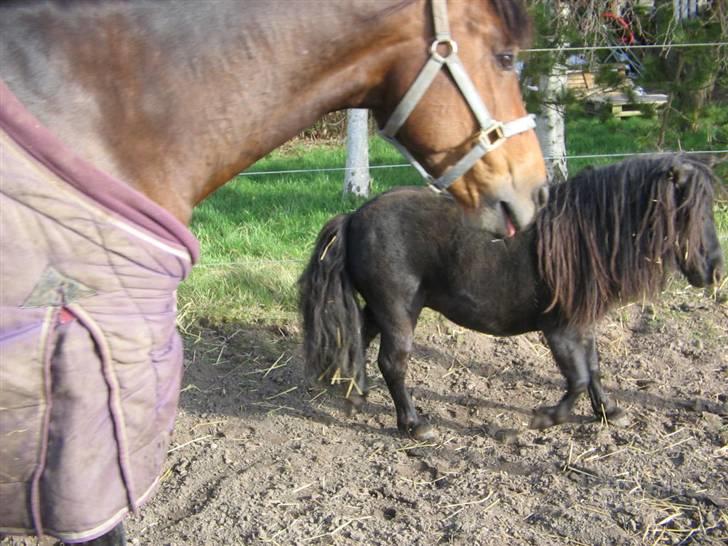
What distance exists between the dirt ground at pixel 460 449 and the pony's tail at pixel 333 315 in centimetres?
29

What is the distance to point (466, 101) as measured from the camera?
1.49m

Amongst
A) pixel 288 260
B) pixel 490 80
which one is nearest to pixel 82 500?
pixel 490 80

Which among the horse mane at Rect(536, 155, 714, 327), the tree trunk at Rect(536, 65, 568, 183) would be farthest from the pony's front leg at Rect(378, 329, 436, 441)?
the tree trunk at Rect(536, 65, 568, 183)

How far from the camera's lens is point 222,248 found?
212 inches

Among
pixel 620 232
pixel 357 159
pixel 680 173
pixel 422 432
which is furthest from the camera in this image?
pixel 357 159

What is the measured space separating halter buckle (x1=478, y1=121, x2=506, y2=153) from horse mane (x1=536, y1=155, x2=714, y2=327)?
169 centimetres

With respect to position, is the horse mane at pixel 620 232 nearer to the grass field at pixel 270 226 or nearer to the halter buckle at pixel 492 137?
the grass field at pixel 270 226

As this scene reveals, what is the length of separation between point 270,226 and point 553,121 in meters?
2.32

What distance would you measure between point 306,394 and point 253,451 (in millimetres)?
615

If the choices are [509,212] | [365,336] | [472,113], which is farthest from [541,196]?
[365,336]

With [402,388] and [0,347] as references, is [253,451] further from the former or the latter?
[0,347]

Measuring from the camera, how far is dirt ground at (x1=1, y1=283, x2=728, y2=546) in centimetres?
262

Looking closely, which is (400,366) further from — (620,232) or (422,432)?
(620,232)

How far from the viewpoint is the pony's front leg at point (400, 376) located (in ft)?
11.0
